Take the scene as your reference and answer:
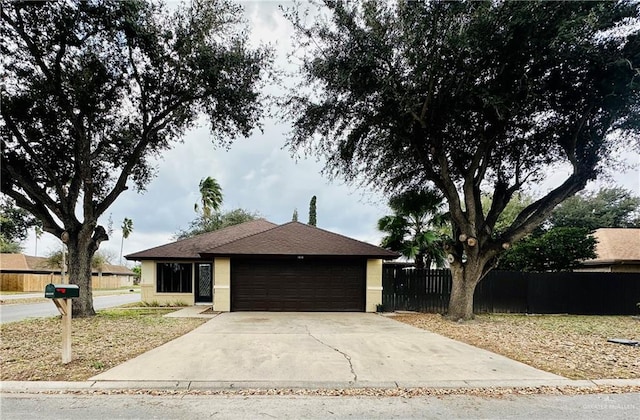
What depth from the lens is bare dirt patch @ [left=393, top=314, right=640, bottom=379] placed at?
625 cm

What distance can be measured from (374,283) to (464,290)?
3.57 m

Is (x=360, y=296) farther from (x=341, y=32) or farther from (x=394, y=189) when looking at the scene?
(x=341, y=32)

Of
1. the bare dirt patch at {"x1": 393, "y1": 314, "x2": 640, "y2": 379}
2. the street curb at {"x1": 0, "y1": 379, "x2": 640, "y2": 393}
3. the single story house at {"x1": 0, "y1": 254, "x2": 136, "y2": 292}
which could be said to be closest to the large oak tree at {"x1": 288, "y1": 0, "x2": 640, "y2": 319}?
the bare dirt patch at {"x1": 393, "y1": 314, "x2": 640, "y2": 379}

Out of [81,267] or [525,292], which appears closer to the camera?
[81,267]

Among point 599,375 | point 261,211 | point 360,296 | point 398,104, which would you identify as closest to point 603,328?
point 599,375

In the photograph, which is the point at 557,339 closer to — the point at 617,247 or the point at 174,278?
the point at 617,247

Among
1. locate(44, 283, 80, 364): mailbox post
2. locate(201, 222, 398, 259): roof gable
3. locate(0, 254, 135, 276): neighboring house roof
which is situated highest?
locate(201, 222, 398, 259): roof gable

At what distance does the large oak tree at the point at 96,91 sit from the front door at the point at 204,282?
5002 millimetres

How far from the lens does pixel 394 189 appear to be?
14898 mm

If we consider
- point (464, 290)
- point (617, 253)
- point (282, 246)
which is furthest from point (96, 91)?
point (617, 253)

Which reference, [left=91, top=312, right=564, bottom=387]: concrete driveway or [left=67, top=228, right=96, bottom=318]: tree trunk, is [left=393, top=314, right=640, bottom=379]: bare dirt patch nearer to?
[left=91, top=312, right=564, bottom=387]: concrete driveway

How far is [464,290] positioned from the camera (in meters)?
12.2

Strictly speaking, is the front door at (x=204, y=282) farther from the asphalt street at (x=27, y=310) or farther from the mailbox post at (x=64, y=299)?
the mailbox post at (x=64, y=299)

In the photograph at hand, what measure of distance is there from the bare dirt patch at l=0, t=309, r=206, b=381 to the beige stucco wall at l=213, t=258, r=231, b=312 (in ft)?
7.75
